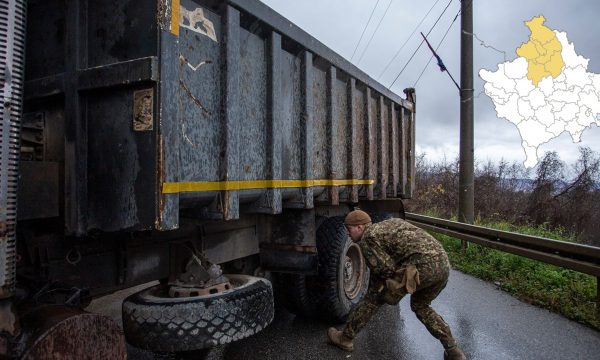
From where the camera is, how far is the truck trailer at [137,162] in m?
1.74

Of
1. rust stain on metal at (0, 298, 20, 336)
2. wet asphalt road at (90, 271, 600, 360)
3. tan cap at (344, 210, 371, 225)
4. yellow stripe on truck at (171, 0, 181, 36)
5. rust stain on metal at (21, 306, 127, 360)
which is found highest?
yellow stripe on truck at (171, 0, 181, 36)

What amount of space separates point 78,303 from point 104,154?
0.72 meters

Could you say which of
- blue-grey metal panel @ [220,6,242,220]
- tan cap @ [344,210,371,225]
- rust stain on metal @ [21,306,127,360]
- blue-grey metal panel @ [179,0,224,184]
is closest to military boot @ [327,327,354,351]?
tan cap @ [344,210,371,225]

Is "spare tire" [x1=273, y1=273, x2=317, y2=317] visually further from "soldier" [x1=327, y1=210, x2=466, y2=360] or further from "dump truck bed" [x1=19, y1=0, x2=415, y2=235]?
"dump truck bed" [x1=19, y1=0, x2=415, y2=235]

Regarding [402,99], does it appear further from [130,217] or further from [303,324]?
[130,217]

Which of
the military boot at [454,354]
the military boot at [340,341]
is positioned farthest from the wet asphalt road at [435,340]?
the military boot at [454,354]

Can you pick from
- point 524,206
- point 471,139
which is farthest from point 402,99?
point 524,206

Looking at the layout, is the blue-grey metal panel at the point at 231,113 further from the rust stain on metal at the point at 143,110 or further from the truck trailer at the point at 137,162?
the rust stain on metal at the point at 143,110

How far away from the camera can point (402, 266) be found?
3.62 m

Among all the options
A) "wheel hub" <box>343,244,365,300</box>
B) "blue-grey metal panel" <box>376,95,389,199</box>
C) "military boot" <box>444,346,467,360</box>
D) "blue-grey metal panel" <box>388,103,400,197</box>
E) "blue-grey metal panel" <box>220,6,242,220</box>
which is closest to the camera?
"blue-grey metal panel" <box>220,6,242,220</box>

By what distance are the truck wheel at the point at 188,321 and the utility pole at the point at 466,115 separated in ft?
25.4

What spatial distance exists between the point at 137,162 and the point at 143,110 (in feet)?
0.77

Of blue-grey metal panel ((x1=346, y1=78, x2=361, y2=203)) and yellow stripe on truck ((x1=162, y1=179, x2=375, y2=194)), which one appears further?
blue-grey metal panel ((x1=346, y1=78, x2=361, y2=203))

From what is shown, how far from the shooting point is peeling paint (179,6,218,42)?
2.12m
